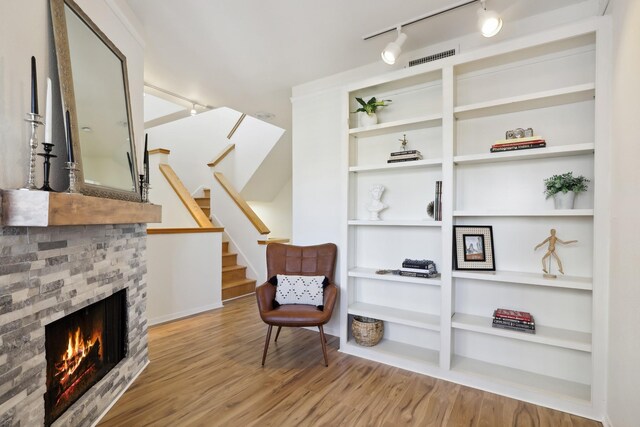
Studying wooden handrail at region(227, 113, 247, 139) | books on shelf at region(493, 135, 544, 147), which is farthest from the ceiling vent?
wooden handrail at region(227, 113, 247, 139)

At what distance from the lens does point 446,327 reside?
2.27 m

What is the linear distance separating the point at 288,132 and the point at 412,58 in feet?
8.33

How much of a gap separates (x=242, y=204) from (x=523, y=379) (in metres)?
4.05

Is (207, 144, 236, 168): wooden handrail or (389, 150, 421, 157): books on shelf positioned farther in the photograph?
(207, 144, 236, 168): wooden handrail

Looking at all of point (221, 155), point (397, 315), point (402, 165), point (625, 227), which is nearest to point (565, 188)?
point (625, 227)

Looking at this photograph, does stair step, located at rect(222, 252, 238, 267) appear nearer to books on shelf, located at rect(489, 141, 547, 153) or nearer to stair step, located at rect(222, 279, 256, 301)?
stair step, located at rect(222, 279, 256, 301)

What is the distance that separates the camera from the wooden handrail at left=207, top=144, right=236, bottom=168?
541 centimetres

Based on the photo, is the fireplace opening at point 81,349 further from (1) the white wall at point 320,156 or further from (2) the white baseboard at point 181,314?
(1) the white wall at point 320,156

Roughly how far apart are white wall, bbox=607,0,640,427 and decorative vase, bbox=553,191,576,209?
0.24 metres

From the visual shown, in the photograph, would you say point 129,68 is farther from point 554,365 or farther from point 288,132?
point 554,365

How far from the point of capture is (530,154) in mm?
2027

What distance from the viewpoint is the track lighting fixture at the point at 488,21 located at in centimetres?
195

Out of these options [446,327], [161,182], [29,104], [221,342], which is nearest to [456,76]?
[446,327]

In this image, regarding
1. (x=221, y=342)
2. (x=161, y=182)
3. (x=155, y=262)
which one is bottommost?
(x=221, y=342)
